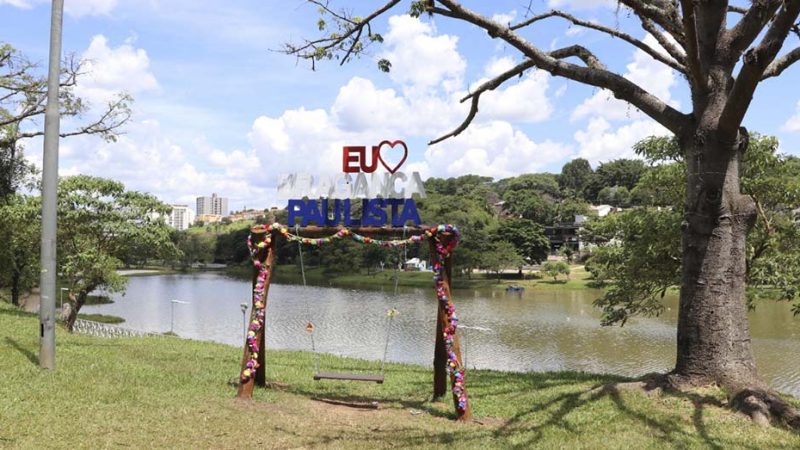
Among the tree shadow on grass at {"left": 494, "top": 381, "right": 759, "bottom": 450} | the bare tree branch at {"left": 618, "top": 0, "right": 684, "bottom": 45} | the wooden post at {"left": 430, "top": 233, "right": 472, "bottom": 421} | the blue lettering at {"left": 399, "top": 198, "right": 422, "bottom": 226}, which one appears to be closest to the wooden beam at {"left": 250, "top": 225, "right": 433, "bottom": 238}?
the blue lettering at {"left": 399, "top": 198, "right": 422, "bottom": 226}

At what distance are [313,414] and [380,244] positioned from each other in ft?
7.48

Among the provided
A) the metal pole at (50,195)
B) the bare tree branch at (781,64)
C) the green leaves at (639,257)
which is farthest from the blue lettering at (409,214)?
the green leaves at (639,257)

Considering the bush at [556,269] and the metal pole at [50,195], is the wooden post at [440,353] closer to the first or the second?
the metal pole at [50,195]

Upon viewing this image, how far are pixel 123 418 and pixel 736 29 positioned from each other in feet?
27.7

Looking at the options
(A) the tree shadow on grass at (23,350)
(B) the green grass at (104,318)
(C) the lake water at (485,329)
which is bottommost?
(B) the green grass at (104,318)

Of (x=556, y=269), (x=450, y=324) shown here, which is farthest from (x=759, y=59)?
(x=556, y=269)

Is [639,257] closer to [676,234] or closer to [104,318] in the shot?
[676,234]

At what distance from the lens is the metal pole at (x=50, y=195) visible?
24.6ft

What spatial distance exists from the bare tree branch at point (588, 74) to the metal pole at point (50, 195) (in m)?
4.88

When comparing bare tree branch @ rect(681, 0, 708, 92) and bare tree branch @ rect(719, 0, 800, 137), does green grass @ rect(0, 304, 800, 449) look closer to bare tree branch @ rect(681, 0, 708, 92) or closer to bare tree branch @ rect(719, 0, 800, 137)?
bare tree branch @ rect(719, 0, 800, 137)

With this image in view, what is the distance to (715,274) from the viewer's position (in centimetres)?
723

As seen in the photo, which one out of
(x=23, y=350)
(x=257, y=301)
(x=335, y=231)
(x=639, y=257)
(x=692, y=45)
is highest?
(x=692, y=45)

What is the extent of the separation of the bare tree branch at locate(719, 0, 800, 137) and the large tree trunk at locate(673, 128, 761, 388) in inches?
25.6

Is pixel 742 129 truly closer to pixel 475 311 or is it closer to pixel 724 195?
pixel 724 195
